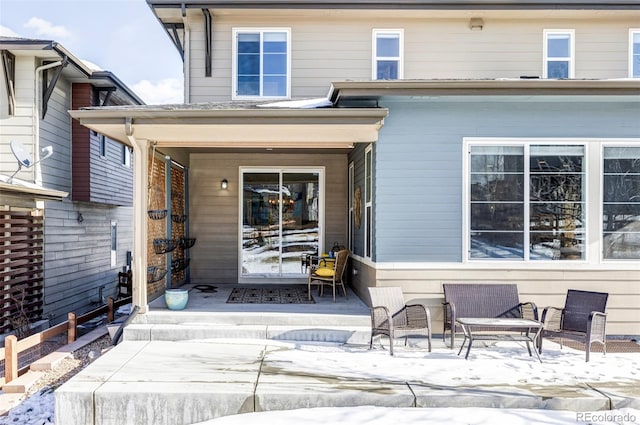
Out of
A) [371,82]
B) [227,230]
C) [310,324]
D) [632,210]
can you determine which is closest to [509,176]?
[632,210]

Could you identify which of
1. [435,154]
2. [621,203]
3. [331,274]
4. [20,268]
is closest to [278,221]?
[331,274]

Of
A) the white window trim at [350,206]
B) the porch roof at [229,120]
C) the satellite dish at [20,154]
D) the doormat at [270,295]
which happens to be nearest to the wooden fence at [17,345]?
the doormat at [270,295]

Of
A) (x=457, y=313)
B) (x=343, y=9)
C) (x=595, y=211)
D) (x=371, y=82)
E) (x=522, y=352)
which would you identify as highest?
(x=343, y=9)

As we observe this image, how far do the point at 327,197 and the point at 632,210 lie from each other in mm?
5285

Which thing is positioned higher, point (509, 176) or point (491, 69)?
point (491, 69)

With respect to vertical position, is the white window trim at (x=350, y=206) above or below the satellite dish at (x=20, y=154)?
below

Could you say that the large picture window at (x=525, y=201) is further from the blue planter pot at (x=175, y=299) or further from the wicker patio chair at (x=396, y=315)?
the blue planter pot at (x=175, y=299)

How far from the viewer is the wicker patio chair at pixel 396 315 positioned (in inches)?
234

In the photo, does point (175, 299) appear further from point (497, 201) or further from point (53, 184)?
point (53, 184)

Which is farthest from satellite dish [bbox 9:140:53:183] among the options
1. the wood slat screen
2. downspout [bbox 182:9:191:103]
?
downspout [bbox 182:9:191:103]

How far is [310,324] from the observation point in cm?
654

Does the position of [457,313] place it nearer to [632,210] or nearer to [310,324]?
[310,324]

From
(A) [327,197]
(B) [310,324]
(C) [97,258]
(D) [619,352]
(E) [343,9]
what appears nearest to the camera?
(D) [619,352]

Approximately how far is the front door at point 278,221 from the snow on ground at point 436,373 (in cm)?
364
